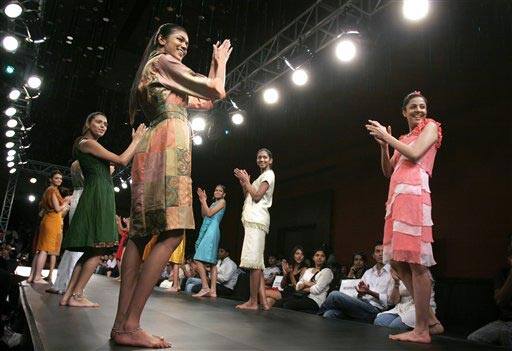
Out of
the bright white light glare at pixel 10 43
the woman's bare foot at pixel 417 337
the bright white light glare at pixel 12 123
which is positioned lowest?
the woman's bare foot at pixel 417 337

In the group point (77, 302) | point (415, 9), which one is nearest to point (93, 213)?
point (77, 302)

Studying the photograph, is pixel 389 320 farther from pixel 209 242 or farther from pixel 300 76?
pixel 300 76

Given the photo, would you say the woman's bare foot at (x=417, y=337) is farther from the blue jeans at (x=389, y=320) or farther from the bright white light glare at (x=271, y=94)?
the bright white light glare at (x=271, y=94)

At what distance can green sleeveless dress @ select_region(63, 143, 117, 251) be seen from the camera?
10.7ft

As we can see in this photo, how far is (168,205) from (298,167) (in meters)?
9.19

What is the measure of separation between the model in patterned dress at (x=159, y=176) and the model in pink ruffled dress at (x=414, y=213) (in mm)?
1294

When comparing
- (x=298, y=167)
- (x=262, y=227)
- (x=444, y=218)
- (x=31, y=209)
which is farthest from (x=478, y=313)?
(x=31, y=209)

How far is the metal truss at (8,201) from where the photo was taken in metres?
16.4

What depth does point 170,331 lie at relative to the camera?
236 cm

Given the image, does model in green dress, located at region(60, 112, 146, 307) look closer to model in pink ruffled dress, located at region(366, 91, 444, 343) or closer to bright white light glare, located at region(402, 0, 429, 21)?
model in pink ruffled dress, located at region(366, 91, 444, 343)

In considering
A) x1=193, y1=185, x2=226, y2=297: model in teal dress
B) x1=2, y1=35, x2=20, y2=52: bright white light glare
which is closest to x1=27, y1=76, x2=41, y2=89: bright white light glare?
x1=2, y1=35, x2=20, y2=52: bright white light glare

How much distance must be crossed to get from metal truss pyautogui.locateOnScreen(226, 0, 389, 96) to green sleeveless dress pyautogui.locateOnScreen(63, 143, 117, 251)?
4.21m

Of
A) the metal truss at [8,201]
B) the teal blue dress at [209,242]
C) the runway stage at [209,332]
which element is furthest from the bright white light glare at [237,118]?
the metal truss at [8,201]

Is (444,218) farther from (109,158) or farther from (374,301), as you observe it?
(109,158)
